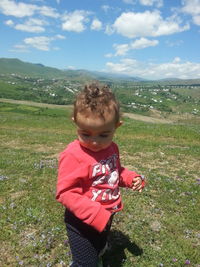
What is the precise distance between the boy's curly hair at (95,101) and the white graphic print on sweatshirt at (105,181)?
94cm

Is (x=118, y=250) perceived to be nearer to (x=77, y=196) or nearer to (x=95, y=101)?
(x=77, y=196)

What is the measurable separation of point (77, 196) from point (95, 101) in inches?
59.3

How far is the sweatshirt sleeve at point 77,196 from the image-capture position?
165 inches

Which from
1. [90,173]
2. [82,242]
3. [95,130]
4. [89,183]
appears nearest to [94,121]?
[95,130]

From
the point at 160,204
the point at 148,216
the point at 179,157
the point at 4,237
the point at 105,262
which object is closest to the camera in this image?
the point at 105,262

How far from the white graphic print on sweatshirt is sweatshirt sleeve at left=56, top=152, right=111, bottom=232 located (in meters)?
0.28

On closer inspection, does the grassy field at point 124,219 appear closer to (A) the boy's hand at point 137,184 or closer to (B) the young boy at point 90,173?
(B) the young boy at point 90,173

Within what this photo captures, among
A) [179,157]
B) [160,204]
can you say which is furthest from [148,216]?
[179,157]

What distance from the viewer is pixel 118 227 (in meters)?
8.49

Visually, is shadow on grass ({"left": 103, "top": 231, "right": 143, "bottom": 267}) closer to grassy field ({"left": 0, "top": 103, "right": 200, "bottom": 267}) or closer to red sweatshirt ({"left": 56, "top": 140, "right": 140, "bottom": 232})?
grassy field ({"left": 0, "top": 103, "right": 200, "bottom": 267})

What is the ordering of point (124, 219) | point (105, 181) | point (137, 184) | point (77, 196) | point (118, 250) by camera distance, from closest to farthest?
1. point (77, 196)
2. point (105, 181)
3. point (137, 184)
4. point (118, 250)
5. point (124, 219)

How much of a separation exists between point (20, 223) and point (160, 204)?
5.23m

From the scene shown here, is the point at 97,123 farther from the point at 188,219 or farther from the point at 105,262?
the point at 188,219

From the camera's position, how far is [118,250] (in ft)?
24.2
